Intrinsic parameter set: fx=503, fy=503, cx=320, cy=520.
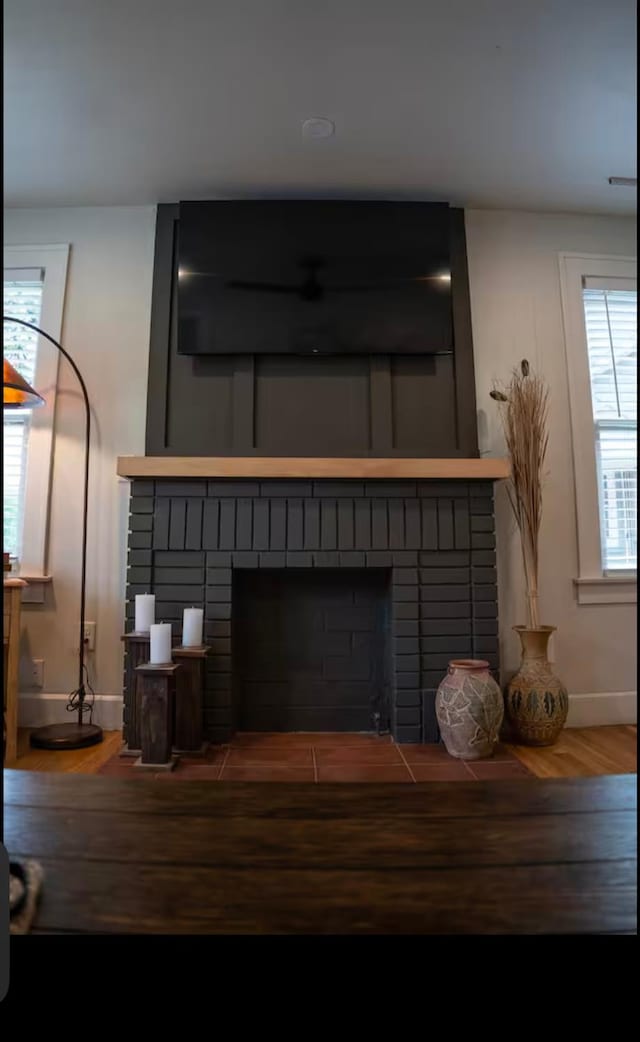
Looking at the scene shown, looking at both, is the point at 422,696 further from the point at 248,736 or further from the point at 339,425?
the point at 339,425

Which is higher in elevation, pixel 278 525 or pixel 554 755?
pixel 278 525

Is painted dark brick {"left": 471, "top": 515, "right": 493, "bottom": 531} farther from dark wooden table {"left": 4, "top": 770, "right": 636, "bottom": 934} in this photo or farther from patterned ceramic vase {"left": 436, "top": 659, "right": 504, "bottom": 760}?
dark wooden table {"left": 4, "top": 770, "right": 636, "bottom": 934}

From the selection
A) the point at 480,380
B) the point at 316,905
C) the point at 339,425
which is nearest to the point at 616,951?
the point at 316,905

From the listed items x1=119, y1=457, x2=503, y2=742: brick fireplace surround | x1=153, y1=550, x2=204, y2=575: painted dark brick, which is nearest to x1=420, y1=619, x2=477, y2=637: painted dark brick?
x1=119, y1=457, x2=503, y2=742: brick fireplace surround

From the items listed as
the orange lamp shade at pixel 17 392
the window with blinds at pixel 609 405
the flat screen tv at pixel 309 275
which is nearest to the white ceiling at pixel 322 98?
the flat screen tv at pixel 309 275

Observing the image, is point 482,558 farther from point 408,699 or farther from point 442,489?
point 408,699

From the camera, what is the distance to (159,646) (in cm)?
123

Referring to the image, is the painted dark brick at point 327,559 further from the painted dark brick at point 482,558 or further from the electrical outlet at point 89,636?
the electrical outlet at point 89,636

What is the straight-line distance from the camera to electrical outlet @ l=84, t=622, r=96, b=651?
137 cm

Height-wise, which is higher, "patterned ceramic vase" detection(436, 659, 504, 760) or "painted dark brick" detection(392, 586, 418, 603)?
"painted dark brick" detection(392, 586, 418, 603)

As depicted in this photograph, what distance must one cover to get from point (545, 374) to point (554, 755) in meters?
0.97

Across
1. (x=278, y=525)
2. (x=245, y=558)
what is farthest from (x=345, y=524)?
(x=245, y=558)

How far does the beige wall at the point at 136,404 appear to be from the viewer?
1.27m

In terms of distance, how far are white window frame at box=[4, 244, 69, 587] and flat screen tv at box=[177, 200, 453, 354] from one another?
0.35 metres
